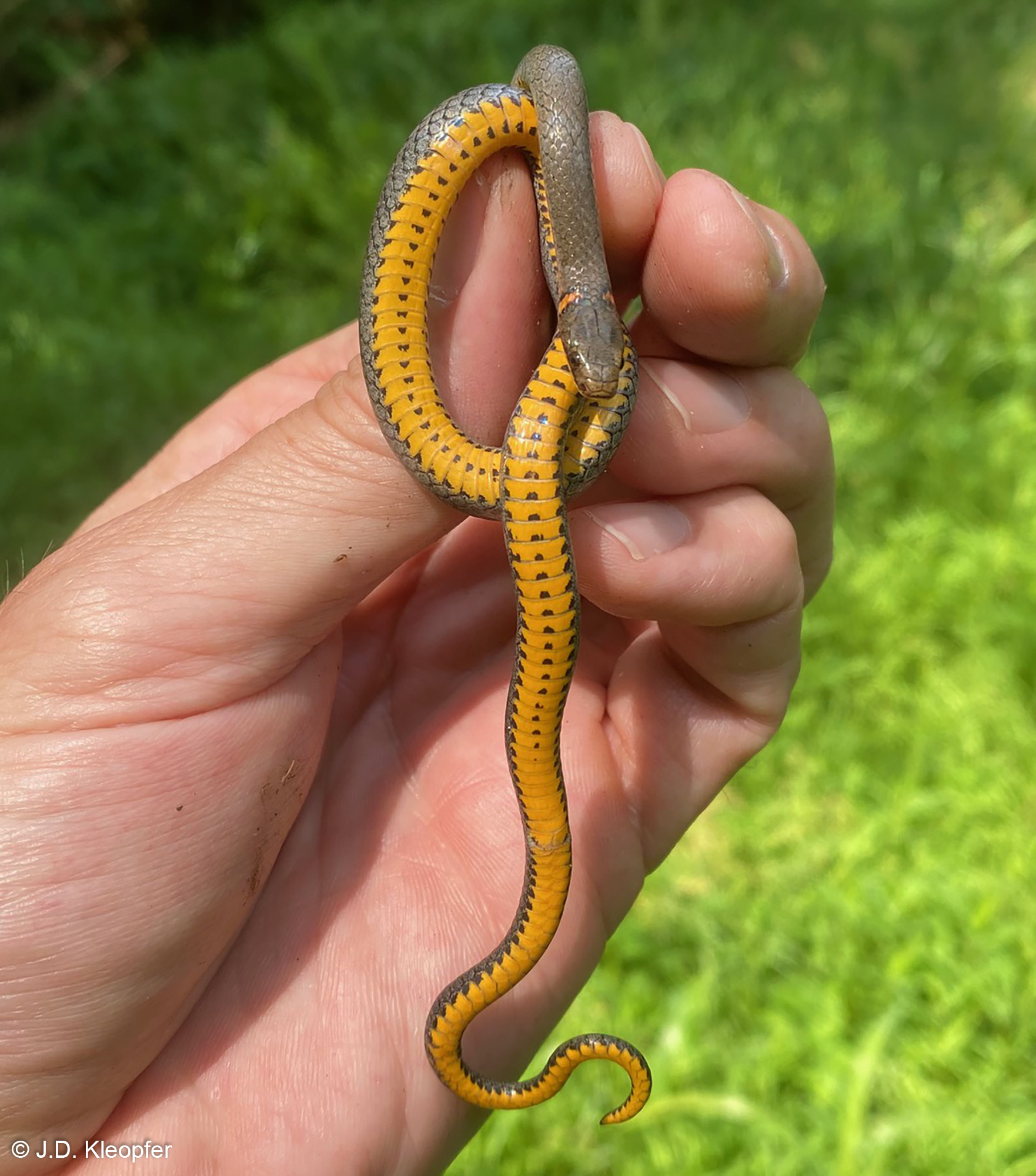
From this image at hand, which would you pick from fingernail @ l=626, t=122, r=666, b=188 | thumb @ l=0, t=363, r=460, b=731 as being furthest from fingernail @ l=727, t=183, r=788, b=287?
thumb @ l=0, t=363, r=460, b=731

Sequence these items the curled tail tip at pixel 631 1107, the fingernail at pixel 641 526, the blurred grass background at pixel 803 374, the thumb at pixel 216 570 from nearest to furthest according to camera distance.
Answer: the thumb at pixel 216 570, the fingernail at pixel 641 526, the curled tail tip at pixel 631 1107, the blurred grass background at pixel 803 374

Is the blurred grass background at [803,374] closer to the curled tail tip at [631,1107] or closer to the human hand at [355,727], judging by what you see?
the curled tail tip at [631,1107]

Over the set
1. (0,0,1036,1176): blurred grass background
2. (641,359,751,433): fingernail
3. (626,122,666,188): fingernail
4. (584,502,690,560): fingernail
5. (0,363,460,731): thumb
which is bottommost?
(0,0,1036,1176): blurred grass background

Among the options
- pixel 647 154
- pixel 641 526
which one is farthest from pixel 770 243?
pixel 641 526

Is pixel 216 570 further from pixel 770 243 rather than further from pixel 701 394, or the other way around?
pixel 770 243

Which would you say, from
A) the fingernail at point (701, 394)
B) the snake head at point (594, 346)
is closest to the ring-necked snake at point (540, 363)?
the snake head at point (594, 346)

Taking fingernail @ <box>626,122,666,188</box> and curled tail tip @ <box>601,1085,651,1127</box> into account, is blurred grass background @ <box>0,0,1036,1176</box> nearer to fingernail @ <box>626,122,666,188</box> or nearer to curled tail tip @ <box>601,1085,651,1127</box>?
curled tail tip @ <box>601,1085,651,1127</box>
